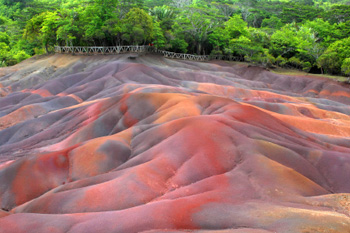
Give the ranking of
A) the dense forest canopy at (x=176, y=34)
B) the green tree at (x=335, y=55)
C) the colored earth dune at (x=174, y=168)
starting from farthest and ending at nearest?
1. the green tree at (x=335, y=55)
2. the dense forest canopy at (x=176, y=34)
3. the colored earth dune at (x=174, y=168)

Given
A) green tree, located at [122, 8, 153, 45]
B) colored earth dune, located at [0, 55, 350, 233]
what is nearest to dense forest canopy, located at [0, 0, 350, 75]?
green tree, located at [122, 8, 153, 45]

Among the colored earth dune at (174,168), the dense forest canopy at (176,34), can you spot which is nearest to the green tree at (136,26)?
the dense forest canopy at (176,34)

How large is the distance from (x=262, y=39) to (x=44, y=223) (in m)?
63.1

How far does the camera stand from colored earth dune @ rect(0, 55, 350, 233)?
12258 mm

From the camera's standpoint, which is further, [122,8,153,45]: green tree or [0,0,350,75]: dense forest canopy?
[0,0,350,75]: dense forest canopy

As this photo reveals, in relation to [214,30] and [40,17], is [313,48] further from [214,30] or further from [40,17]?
[40,17]

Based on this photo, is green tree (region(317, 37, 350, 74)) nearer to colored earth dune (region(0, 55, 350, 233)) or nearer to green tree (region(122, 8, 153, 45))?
colored earth dune (region(0, 55, 350, 233))

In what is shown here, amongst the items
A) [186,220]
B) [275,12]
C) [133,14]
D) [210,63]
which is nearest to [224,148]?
[186,220]

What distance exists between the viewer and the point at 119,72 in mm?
48844

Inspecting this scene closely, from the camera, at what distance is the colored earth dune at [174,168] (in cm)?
1226

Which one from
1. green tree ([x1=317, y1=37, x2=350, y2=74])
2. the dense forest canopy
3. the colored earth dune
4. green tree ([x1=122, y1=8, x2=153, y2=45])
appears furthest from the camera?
green tree ([x1=317, y1=37, x2=350, y2=74])

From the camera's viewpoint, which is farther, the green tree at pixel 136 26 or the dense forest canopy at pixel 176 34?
the dense forest canopy at pixel 176 34

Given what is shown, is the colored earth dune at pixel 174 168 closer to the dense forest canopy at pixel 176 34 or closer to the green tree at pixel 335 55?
the green tree at pixel 335 55

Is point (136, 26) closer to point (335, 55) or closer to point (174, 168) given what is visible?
point (335, 55)
